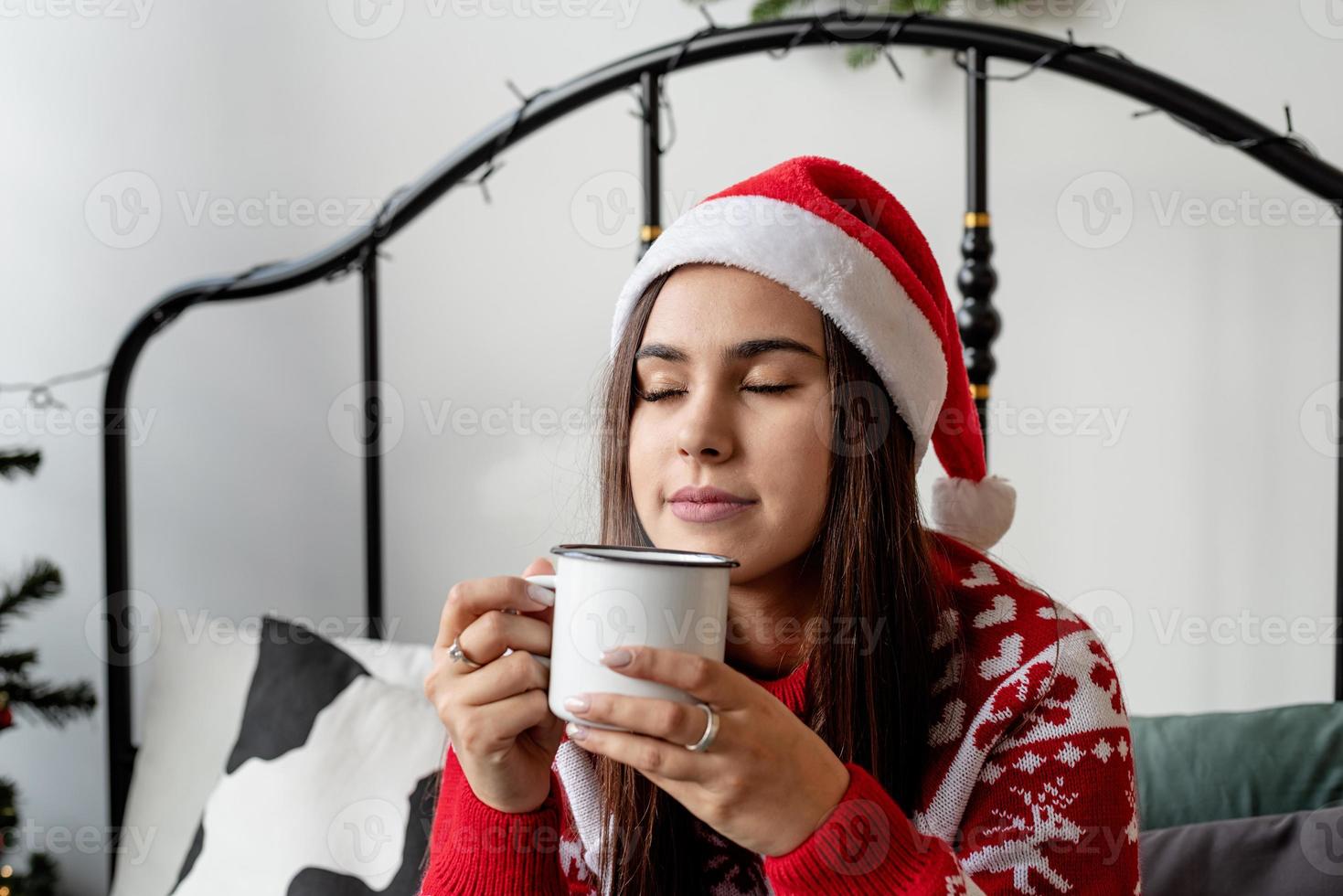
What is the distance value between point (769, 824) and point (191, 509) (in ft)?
4.56

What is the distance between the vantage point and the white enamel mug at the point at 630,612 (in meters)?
0.62

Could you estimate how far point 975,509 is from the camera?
109 cm

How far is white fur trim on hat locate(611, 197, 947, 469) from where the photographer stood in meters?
0.89

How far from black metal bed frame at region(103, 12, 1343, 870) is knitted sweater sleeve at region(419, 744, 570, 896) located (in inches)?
28.1

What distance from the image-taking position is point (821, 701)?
0.92 metres

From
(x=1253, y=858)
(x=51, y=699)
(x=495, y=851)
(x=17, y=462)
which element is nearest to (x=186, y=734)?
(x=51, y=699)

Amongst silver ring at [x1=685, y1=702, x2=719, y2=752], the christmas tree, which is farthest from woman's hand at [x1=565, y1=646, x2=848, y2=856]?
the christmas tree

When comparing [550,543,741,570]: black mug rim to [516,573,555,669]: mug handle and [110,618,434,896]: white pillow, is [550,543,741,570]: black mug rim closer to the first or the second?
[516,573,555,669]: mug handle

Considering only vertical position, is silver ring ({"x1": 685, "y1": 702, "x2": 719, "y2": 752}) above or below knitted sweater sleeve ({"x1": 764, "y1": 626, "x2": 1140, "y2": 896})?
above

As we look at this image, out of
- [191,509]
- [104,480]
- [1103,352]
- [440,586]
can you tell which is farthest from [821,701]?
[191,509]

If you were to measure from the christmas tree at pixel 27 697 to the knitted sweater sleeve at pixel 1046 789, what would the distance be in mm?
1126

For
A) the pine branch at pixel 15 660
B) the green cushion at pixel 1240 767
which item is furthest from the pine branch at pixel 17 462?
the green cushion at pixel 1240 767

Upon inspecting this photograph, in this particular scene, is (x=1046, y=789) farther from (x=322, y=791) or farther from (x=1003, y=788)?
(x=322, y=791)

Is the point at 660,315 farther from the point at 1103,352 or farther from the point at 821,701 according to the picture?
the point at 1103,352
